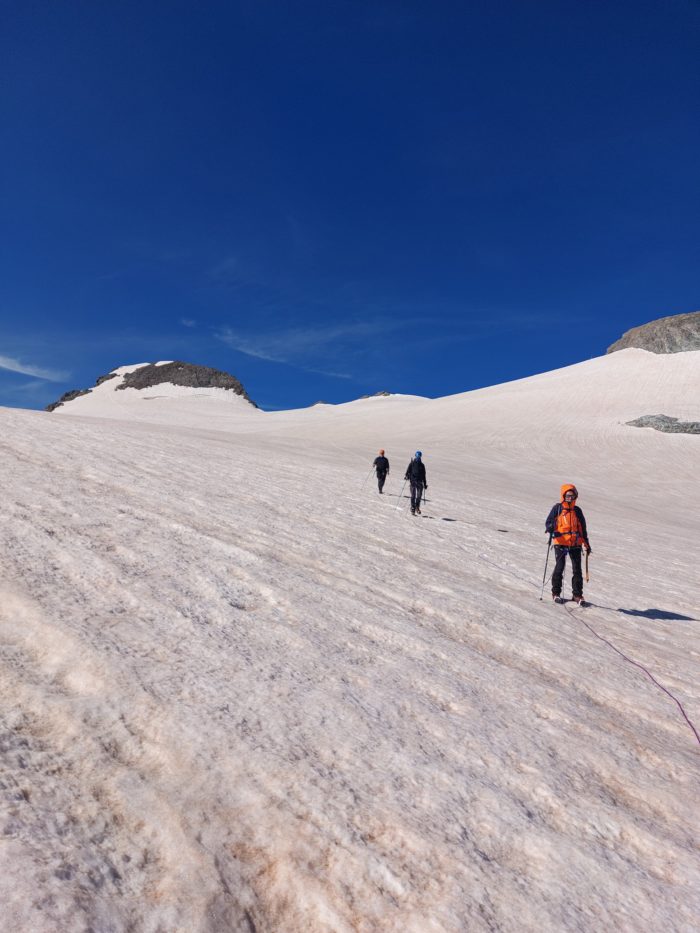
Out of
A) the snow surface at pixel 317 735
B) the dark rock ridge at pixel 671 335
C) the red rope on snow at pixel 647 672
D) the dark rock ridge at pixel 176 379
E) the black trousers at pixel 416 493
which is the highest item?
the dark rock ridge at pixel 671 335

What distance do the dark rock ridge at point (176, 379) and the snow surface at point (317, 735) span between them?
102 meters

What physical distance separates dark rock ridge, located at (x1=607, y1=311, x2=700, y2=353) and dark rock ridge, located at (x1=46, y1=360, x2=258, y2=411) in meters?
68.7

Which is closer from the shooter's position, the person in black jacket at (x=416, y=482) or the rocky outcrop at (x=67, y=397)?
the person in black jacket at (x=416, y=482)

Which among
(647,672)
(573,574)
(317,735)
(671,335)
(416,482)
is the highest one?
(671,335)

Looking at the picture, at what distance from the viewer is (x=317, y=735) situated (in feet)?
13.5

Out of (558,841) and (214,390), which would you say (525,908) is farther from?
(214,390)

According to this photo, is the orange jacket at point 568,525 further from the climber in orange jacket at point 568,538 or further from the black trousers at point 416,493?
the black trousers at point 416,493

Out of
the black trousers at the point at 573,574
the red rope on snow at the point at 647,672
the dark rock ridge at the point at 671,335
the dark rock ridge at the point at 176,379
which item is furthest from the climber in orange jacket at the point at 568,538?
the dark rock ridge at the point at 176,379

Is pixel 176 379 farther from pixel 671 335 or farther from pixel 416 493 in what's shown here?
pixel 416 493

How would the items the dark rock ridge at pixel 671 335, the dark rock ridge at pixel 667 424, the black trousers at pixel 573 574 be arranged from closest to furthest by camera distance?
the black trousers at pixel 573 574 → the dark rock ridge at pixel 667 424 → the dark rock ridge at pixel 671 335

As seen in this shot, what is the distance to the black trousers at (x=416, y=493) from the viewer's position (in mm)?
16375

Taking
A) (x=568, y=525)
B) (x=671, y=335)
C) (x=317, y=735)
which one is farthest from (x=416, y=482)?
(x=671, y=335)

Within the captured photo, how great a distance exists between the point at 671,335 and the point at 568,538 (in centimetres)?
8736

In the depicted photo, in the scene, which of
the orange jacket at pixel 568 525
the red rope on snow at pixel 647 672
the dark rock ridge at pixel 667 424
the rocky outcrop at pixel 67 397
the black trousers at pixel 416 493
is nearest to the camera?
the red rope on snow at pixel 647 672
